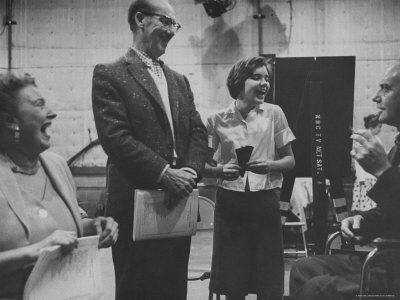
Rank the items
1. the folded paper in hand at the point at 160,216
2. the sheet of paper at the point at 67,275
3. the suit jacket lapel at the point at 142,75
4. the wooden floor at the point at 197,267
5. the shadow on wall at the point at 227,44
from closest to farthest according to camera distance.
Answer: the sheet of paper at the point at 67,275 → the folded paper in hand at the point at 160,216 → the suit jacket lapel at the point at 142,75 → the wooden floor at the point at 197,267 → the shadow on wall at the point at 227,44

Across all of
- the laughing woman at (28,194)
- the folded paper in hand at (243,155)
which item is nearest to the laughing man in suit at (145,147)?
the laughing woman at (28,194)

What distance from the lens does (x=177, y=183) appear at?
2059 mm

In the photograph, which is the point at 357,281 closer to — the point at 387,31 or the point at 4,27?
the point at 387,31

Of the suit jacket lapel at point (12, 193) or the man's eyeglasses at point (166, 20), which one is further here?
the man's eyeglasses at point (166, 20)

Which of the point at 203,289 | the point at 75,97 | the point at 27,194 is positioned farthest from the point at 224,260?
the point at 75,97

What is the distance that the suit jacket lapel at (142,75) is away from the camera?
2.14 meters

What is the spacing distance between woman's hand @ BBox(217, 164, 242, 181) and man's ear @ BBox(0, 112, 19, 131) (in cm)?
125

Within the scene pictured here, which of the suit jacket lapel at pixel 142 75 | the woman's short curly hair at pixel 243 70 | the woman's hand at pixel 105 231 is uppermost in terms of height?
the woman's short curly hair at pixel 243 70

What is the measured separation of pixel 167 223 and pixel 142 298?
1.01 ft

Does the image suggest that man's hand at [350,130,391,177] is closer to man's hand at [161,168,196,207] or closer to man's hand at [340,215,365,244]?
man's hand at [340,215,365,244]

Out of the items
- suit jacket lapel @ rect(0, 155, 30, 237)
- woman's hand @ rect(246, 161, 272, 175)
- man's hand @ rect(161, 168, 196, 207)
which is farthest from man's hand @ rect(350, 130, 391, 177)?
suit jacket lapel @ rect(0, 155, 30, 237)

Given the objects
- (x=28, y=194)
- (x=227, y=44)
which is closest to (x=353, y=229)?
(x=28, y=194)

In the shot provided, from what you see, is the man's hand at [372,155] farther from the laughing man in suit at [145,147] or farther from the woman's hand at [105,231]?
the woman's hand at [105,231]

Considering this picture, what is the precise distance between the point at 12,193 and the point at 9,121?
0.74ft
